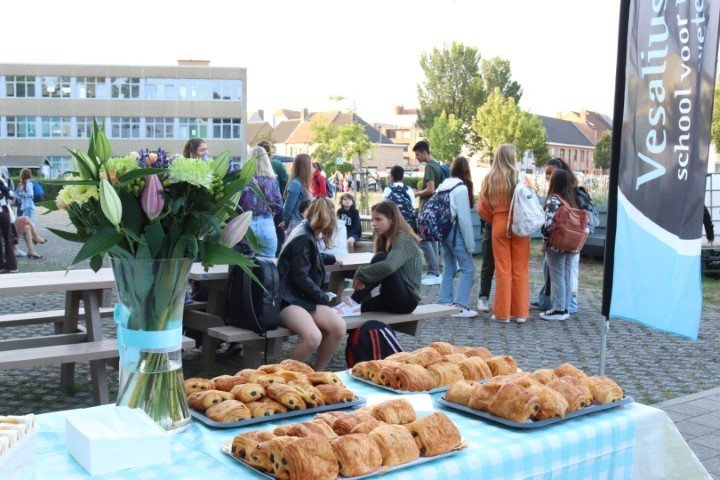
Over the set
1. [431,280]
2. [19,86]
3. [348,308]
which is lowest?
[431,280]

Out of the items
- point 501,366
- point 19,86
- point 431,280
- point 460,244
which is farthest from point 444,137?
point 501,366

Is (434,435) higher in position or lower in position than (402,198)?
lower

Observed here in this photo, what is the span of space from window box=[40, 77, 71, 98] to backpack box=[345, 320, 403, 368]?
74808 mm

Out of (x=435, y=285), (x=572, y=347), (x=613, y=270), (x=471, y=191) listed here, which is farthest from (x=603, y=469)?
(x=435, y=285)

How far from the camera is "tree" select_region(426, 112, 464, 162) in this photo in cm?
7525

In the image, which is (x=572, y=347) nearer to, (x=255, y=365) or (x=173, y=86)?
(x=255, y=365)

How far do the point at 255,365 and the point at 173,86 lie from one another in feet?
240

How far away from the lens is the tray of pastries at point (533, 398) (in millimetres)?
2527

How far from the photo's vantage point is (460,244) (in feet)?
31.7

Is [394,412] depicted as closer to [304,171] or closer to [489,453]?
[489,453]

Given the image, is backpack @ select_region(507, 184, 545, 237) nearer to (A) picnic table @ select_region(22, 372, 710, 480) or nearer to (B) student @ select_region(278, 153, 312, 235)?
(B) student @ select_region(278, 153, 312, 235)

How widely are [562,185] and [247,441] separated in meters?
7.54

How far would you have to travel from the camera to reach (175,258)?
89.9 inches

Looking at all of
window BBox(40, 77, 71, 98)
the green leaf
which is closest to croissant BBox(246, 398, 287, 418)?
the green leaf
